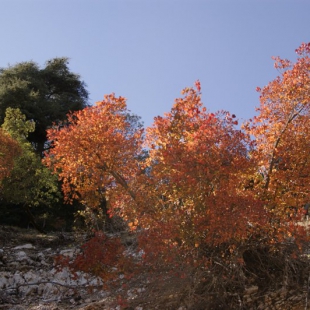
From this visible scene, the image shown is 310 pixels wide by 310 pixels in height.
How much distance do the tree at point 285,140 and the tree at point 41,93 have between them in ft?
55.7

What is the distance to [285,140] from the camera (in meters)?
10.2

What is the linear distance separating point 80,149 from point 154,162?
183 cm

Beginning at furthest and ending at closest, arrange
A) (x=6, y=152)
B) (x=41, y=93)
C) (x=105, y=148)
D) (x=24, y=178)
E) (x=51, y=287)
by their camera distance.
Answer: (x=41, y=93) < (x=24, y=178) < (x=6, y=152) < (x=51, y=287) < (x=105, y=148)

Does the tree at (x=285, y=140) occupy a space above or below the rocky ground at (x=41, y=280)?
above

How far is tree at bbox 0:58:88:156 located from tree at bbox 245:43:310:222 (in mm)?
16966

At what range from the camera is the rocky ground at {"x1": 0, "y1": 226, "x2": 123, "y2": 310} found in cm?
1084

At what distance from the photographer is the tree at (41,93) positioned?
25.2 metres

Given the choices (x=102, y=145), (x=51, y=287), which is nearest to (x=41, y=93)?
(x=51, y=287)

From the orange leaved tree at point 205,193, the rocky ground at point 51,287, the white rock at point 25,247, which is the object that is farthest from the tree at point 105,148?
the white rock at point 25,247

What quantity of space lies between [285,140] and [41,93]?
1957cm

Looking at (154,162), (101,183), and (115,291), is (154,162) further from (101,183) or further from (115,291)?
(115,291)

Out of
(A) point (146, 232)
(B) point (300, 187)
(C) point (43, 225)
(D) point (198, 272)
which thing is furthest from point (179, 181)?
(C) point (43, 225)

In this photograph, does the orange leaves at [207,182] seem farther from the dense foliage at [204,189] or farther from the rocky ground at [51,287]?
the rocky ground at [51,287]

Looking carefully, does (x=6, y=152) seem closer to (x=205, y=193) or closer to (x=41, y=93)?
(x=205, y=193)
